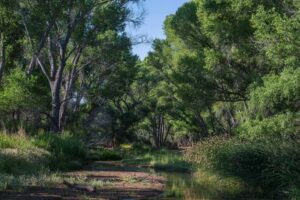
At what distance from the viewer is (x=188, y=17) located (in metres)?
37.2

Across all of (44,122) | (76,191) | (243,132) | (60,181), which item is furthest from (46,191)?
(44,122)

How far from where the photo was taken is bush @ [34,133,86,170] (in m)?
22.6

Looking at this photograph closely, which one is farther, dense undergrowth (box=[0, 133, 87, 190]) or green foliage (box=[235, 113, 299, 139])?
green foliage (box=[235, 113, 299, 139])

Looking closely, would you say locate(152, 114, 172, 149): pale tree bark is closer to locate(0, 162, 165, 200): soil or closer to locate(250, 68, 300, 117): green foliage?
locate(250, 68, 300, 117): green foliage

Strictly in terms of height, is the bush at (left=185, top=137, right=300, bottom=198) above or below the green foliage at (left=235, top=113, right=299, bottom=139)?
below

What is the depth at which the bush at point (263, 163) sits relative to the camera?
1597cm

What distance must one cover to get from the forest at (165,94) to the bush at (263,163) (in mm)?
46

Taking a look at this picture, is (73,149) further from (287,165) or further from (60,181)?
(287,165)

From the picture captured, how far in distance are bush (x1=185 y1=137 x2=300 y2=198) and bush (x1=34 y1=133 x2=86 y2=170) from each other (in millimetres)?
6881

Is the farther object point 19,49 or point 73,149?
point 19,49

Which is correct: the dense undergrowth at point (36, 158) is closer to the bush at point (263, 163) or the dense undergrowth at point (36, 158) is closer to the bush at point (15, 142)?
the bush at point (15, 142)

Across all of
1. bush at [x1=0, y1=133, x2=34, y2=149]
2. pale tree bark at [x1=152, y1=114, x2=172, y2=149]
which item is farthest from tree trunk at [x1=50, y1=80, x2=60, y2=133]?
pale tree bark at [x1=152, y1=114, x2=172, y2=149]

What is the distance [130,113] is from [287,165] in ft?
142

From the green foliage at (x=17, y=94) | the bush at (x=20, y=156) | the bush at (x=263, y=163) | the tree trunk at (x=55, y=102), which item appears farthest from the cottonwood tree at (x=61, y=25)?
the bush at (x=263, y=163)
